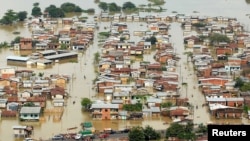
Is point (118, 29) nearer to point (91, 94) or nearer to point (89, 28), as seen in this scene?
point (89, 28)

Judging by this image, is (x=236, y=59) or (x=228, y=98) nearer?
(x=228, y=98)

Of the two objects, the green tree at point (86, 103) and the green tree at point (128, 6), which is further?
the green tree at point (128, 6)

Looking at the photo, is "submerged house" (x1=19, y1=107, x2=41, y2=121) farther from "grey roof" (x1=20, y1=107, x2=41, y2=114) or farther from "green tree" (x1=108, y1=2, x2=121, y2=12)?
"green tree" (x1=108, y1=2, x2=121, y2=12)

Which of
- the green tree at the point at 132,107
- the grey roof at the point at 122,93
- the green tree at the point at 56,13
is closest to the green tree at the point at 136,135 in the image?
the green tree at the point at 132,107

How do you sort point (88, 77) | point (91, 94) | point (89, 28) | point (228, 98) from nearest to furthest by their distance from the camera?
point (228, 98), point (91, 94), point (88, 77), point (89, 28)

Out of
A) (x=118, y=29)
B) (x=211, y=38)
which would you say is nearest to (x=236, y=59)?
(x=211, y=38)

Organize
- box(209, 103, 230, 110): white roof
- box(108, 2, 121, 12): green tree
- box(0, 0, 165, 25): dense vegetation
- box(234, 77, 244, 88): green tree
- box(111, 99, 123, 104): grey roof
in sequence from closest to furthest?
box(209, 103, 230, 110): white roof
box(111, 99, 123, 104): grey roof
box(234, 77, 244, 88): green tree
box(0, 0, 165, 25): dense vegetation
box(108, 2, 121, 12): green tree

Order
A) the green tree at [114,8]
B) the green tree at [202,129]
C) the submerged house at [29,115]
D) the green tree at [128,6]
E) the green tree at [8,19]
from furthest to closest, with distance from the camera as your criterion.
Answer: the green tree at [128,6] → the green tree at [114,8] → the green tree at [8,19] → the submerged house at [29,115] → the green tree at [202,129]

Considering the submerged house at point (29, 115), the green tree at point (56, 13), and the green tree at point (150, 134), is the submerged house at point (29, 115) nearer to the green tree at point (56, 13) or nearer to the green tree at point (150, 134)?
the green tree at point (150, 134)

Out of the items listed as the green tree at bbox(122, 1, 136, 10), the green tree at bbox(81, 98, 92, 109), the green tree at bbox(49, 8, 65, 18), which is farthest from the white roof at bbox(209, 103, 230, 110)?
the green tree at bbox(122, 1, 136, 10)

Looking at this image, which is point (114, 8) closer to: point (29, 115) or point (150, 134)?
point (29, 115)

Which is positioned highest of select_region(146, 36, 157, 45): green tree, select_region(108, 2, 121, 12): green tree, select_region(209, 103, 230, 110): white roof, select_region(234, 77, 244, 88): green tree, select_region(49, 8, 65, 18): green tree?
select_region(108, 2, 121, 12): green tree
